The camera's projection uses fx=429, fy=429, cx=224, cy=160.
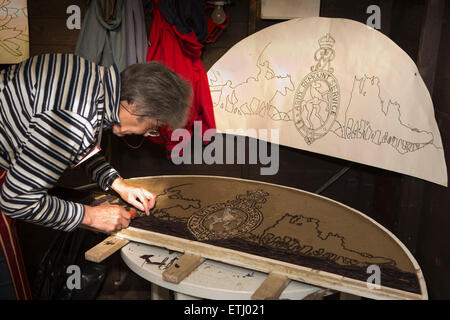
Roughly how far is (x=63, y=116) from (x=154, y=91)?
295 mm

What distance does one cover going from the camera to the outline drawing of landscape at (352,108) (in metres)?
2.18

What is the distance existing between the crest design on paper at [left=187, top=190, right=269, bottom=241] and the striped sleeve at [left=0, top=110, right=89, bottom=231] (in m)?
0.53

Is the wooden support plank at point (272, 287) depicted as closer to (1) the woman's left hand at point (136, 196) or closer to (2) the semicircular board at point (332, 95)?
(1) the woman's left hand at point (136, 196)

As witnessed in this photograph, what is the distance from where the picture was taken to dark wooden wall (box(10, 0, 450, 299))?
217cm

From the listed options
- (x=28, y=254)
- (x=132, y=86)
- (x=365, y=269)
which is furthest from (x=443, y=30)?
(x=28, y=254)

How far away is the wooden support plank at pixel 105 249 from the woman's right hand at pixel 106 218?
0.04 metres

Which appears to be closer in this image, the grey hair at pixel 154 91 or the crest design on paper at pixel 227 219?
the grey hair at pixel 154 91

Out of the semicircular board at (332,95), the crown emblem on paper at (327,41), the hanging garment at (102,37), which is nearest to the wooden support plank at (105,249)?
the hanging garment at (102,37)

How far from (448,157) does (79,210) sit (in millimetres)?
1693

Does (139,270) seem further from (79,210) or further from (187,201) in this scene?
(187,201)

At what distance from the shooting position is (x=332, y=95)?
2.46 metres

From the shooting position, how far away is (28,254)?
116 inches

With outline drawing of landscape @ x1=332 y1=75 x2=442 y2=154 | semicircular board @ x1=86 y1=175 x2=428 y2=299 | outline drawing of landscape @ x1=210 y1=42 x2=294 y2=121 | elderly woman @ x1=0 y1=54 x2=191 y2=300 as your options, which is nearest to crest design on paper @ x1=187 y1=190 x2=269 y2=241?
semicircular board @ x1=86 y1=175 x2=428 y2=299

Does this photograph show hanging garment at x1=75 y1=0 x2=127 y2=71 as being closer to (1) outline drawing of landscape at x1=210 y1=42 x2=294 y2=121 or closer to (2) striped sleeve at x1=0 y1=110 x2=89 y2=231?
(1) outline drawing of landscape at x1=210 y1=42 x2=294 y2=121
